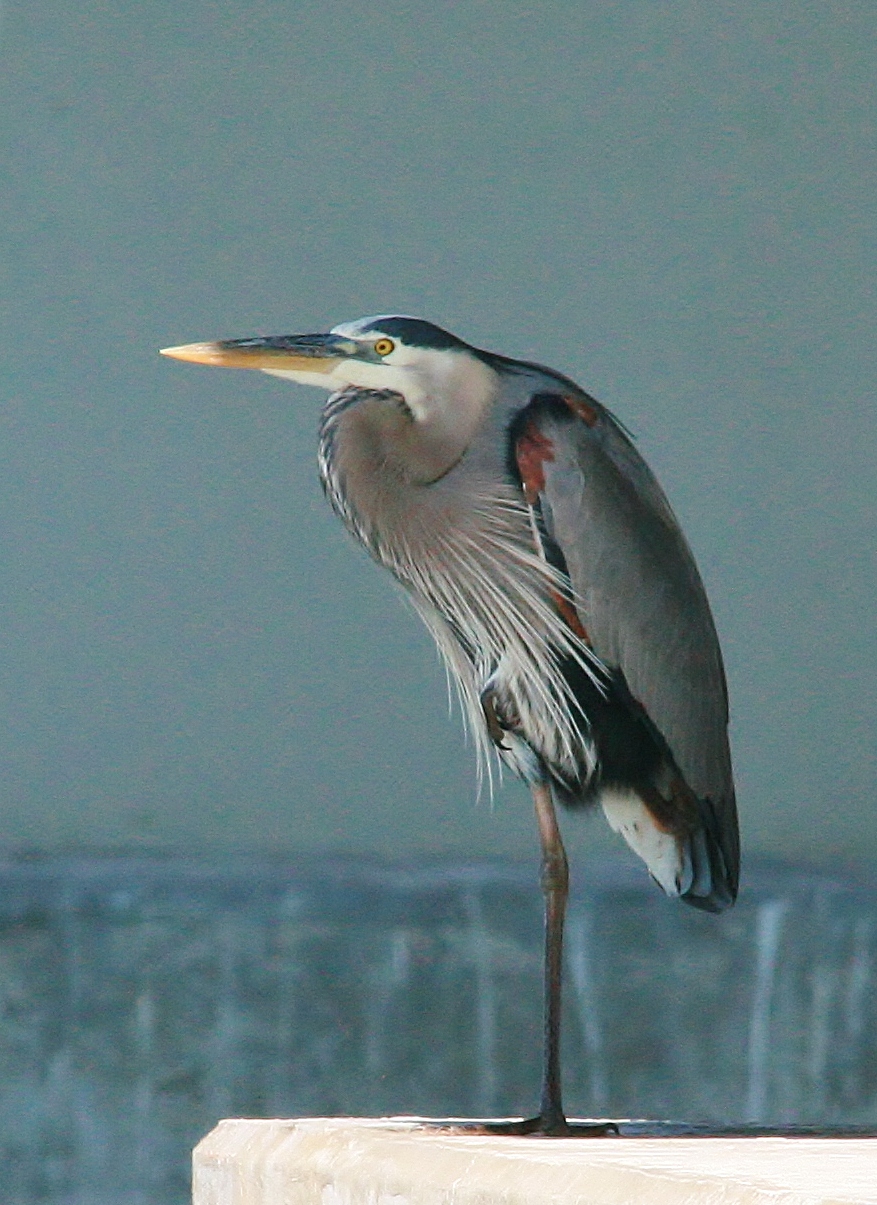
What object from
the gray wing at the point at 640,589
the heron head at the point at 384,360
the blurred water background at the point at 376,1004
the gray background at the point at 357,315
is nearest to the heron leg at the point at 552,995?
the gray wing at the point at 640,589

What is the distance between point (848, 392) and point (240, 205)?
1.40m

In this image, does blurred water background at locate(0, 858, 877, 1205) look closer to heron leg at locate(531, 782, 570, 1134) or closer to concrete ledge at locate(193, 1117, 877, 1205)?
concrete ledge at locate(193, 1117, 877, 1205)

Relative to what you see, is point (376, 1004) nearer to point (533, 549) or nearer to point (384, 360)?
point (533, 549)

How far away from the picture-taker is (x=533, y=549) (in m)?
2.72

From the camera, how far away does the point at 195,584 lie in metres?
4.92

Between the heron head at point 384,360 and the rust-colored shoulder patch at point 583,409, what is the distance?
12 centimetres

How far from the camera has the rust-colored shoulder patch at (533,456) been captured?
8.85ft

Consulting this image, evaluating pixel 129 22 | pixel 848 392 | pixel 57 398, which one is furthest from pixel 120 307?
pixel 848 392

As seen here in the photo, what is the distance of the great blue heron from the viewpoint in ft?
8.87

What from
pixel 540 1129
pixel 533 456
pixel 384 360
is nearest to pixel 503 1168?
pixel 540 1129

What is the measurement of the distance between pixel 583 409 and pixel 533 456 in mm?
89

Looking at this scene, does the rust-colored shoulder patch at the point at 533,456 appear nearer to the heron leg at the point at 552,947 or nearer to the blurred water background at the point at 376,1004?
the heron leg at the point at 552,947

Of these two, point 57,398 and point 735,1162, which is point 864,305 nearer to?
point 57,398

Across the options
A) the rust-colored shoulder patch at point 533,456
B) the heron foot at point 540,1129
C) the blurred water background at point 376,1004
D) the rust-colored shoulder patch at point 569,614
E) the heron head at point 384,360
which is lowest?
the blurred water background at point 376,1004
